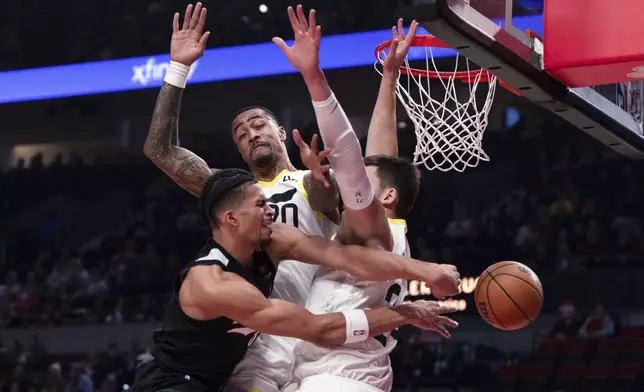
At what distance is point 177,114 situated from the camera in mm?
4230

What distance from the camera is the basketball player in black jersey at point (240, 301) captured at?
324cm

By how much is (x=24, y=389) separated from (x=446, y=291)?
30.5 ft

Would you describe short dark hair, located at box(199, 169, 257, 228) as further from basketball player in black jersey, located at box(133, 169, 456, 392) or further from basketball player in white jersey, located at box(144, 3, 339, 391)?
basketball player in white jersey, located at box(144, 3, 339, 391)

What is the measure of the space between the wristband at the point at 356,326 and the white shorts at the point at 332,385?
161mm

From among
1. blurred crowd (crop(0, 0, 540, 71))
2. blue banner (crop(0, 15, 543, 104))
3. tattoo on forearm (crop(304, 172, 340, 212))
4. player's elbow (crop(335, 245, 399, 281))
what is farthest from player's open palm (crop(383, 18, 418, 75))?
blurred crowd (crop(0, 0, 540, 71))

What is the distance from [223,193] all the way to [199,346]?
1.89 ft

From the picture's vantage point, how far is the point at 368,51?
10.9 metres

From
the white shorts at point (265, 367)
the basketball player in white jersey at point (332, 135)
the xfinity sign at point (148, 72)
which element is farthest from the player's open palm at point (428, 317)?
the xfinity sign at point (148, 72)

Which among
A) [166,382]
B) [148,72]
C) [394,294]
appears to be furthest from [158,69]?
[166,382]

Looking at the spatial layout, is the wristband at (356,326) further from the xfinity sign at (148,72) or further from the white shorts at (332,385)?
the xfinity sign at (148,72)

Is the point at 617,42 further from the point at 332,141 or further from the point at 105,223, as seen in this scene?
the point at 105,223

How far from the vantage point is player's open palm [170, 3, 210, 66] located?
4.21 m

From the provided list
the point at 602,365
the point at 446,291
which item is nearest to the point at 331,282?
the point at 446,291

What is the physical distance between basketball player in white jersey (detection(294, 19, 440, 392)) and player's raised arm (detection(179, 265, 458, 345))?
15cm
